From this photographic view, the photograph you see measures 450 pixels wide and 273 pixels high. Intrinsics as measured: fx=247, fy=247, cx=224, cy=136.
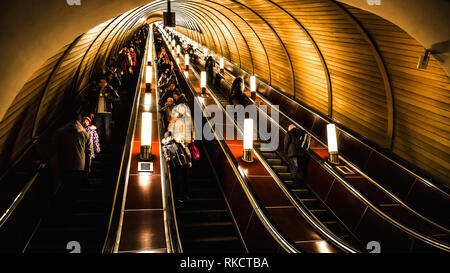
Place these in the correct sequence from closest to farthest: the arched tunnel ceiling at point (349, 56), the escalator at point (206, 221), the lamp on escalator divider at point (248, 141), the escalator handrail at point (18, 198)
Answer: the arched tunnel ceiling at point (349, 56)
the escalator handrail at point (18, 198)
the escalator at point (206, 221)
the lamp on escalator divider at point (248, 141)

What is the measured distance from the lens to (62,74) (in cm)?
727

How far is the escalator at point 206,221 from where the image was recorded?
4.37m

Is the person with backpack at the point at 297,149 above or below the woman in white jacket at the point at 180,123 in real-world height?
below

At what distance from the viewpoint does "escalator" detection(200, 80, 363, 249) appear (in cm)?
496

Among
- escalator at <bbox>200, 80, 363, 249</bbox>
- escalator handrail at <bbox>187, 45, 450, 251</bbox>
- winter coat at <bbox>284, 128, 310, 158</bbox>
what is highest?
winter coat at <bbox>284, 128, 310, 158</bbox>

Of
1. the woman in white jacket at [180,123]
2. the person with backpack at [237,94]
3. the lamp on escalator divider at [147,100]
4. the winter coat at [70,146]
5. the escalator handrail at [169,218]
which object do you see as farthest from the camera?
the person with backpack at [237,94]

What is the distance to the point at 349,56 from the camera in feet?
25.2

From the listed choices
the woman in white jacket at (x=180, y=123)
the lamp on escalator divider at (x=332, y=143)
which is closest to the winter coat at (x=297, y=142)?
the lamp on escalator divider at (x=332, y=143)

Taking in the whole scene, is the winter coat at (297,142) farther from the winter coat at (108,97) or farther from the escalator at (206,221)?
the winter coat at (108,97)

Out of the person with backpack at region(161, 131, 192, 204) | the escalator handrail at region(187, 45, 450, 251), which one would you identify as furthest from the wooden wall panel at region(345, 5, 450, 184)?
the person with backpack at region(161, 131, 192, 204)

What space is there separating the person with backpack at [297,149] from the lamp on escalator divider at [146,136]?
3161 mm

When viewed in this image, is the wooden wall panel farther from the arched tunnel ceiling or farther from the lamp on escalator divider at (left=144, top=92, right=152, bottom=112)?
the lamp on escalator divider at (left=144, top=92, right=152, bottom=112)

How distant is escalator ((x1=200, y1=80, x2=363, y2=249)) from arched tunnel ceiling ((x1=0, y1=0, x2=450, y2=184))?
109 inches
